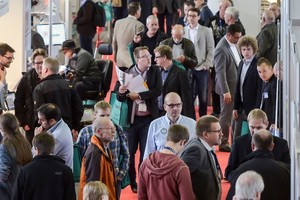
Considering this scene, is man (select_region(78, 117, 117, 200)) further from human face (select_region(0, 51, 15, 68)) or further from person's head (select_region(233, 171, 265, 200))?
human face (select_region(0, 51, 15, 68))

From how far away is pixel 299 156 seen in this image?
5371 millimetres

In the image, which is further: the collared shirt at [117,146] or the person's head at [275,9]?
the person's head at [275,9]

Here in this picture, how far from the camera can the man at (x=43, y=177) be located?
7848 millimetres

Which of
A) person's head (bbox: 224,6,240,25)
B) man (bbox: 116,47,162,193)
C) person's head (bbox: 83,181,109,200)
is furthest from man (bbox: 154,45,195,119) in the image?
person's head (bbox: 83,181,109,200)

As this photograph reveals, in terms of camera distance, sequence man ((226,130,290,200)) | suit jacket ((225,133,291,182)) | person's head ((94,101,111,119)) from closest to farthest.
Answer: man ((226,130,290,200)) < suit jacket ((225,133,291,182)) < person's head ((94,101,111,119))

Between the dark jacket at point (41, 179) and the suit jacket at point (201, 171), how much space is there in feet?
3.32

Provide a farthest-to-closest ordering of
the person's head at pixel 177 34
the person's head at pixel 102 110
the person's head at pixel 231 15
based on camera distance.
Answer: the person's head at pixel 231 15 → the person's head at pixel 177 34 → the person's head at pixel 102 110

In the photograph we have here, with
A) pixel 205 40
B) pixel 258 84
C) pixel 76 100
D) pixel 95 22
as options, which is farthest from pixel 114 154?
pixel 95 22

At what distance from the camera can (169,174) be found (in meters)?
7.70

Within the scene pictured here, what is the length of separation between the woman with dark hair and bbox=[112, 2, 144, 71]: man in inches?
233

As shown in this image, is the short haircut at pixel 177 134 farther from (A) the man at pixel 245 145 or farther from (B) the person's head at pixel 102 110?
(B) the person's head at pixel 102 110

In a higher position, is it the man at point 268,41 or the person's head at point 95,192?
the man at point 268,41

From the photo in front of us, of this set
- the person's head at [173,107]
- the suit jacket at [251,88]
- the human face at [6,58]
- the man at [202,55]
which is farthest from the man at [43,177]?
A: the man at [202,55]

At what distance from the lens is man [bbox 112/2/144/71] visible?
14383 millimetres
